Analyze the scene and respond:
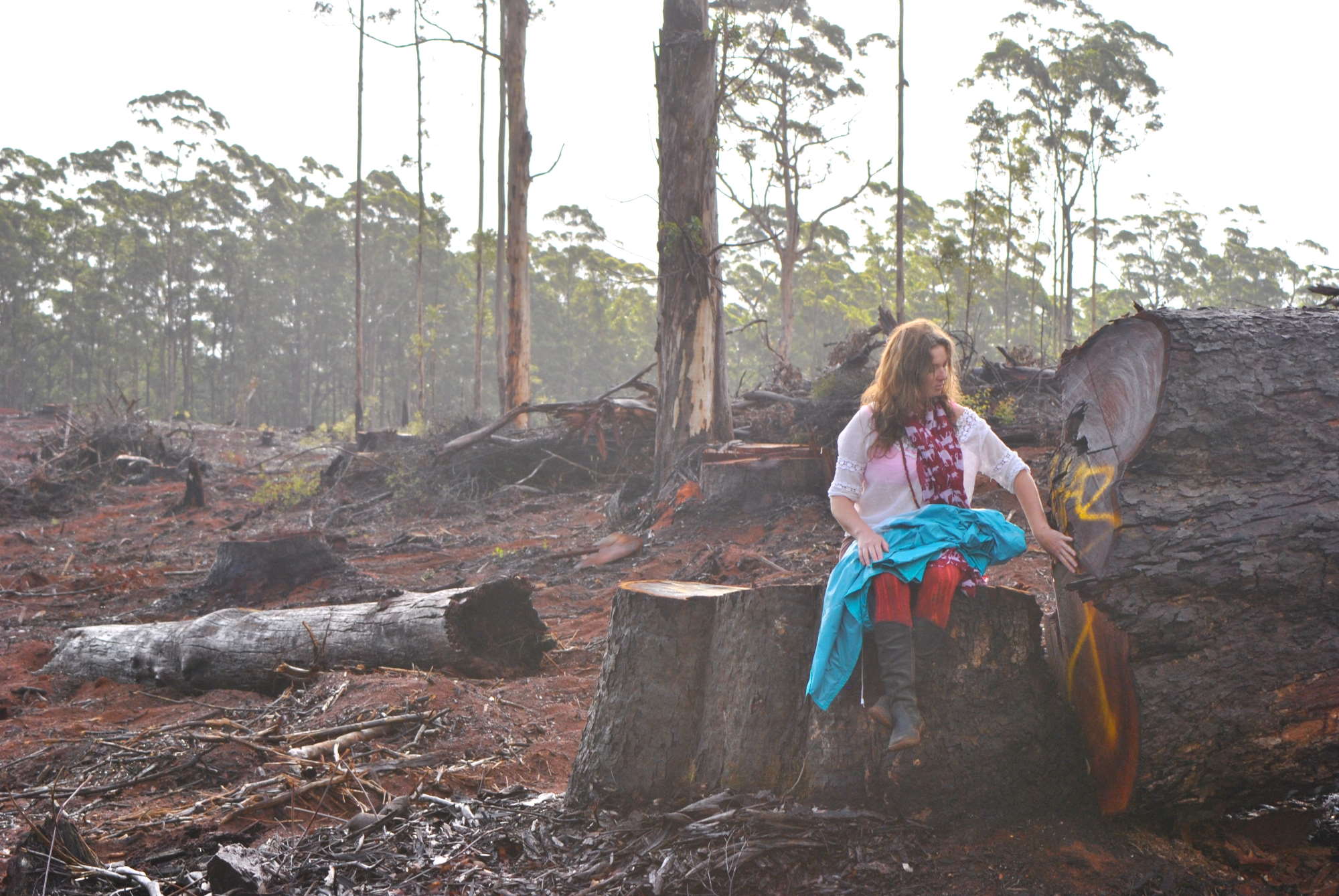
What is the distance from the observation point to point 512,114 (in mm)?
16094

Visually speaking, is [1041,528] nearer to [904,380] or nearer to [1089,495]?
[1089,495]

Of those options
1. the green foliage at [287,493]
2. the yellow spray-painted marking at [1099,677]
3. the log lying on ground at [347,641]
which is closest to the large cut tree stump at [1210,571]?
the yellow spray-painted marking at [1099,677]

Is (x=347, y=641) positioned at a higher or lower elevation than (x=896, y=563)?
lower

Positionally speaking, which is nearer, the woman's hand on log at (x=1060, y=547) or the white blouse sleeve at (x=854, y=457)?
the woman's hand on log at (x=1060, y=547)

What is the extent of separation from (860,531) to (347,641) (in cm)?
328

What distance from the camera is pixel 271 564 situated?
7.16 metres

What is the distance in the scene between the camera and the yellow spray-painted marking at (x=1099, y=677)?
2422 mm

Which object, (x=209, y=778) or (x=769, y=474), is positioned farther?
(x=769, y=474)

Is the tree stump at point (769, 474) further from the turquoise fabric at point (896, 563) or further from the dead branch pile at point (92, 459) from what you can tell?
the dead branch pile at point (92, 459)

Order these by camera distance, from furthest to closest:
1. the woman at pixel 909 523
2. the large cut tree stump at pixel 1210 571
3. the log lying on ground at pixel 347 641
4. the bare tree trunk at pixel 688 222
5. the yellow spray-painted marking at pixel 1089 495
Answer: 1. the bare tree trunk at pixel 688 222
2. the log lying on ground at pixel 347 641
3. the woman at pixel 909 523
4. the yellow spray-painted marking at pixel 1089 495
5. the large cut tree stump at pixel 1210 571

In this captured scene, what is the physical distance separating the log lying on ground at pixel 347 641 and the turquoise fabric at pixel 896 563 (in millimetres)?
2676

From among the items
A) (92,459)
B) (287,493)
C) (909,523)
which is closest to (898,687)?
(909,523)

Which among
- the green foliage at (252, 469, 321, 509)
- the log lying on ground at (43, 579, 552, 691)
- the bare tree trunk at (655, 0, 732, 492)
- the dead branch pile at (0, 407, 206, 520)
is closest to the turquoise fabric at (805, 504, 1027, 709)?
the log lying on ground at (43, 579, 552, 691)

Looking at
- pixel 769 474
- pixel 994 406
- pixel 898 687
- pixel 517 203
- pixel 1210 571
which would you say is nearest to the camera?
pixel 1210 571
